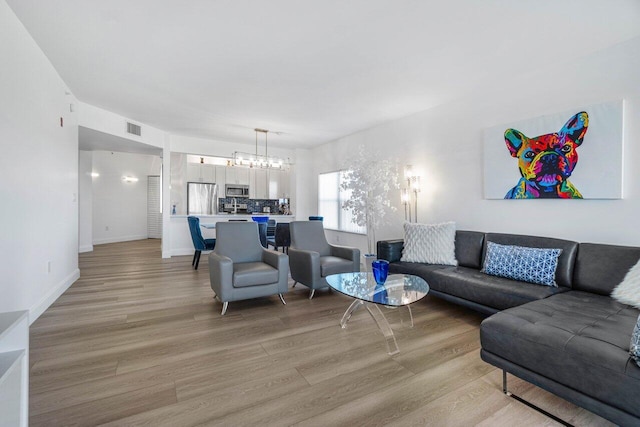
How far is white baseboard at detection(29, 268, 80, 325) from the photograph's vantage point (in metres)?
2.92

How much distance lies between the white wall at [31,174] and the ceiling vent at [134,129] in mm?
1251

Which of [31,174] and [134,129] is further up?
[134,129]

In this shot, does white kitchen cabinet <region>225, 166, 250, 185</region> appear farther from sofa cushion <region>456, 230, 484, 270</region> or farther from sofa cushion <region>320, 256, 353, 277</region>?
sofa cushion <region>456, 230, 484, 270</region>

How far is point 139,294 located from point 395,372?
3.39m

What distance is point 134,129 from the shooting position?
537 cm

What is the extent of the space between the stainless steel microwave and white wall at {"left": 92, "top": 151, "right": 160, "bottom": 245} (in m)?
3.39

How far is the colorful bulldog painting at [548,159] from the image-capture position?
292 cm

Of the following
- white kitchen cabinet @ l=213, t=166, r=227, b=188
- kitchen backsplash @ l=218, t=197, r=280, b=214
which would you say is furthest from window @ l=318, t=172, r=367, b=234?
white kitchen cabinet @ l=213, t=166, r=227, b=188

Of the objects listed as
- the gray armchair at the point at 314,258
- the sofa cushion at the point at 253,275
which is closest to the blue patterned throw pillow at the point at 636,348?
the gray armchair at the point at 314,258

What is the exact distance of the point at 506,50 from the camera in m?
2.82

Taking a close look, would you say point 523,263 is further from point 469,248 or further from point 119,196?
point 119,196

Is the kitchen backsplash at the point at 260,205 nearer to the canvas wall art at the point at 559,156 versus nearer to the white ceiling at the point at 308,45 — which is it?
the white ceiling at the point at 308,45

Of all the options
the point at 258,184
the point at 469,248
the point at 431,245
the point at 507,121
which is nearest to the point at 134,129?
the point at 258,184

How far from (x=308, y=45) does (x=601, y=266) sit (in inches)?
129
